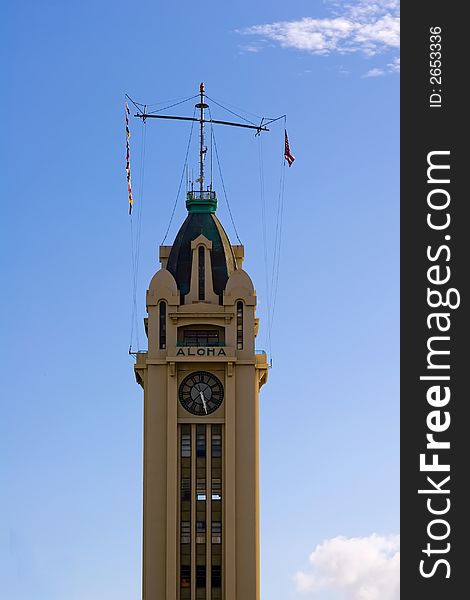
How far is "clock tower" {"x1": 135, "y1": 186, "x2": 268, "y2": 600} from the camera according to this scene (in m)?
114

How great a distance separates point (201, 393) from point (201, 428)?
97.2 inches

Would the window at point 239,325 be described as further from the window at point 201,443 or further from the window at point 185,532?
the window at point 185,532

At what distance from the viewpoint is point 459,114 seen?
219ft

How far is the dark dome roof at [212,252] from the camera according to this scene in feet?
393

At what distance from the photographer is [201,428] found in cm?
11600

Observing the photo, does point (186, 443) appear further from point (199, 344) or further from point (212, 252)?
point (212, 252)

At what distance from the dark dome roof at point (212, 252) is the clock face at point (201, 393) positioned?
6381 mm

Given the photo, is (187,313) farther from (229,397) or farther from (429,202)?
(429,202)

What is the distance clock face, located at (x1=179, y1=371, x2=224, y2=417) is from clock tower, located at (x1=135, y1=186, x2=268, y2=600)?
0.07 meters

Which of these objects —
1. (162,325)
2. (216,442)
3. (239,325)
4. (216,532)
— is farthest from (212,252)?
(216,532)

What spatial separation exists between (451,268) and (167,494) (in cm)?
5226

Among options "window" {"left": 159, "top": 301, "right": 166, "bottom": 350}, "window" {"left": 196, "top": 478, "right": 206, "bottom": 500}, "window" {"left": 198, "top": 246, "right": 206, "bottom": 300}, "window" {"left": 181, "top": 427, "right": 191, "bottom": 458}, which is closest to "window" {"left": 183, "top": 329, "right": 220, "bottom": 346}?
"window" {"left": 159, "top": 301, "right": 166, "bottom": 350}

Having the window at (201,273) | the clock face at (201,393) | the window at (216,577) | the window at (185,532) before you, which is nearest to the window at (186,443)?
the clock face at (201,393)

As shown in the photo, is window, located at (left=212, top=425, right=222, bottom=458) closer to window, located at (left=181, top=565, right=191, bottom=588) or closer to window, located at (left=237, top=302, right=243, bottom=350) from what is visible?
window, located at (left=237, top=302, right=243, bottom=350)
